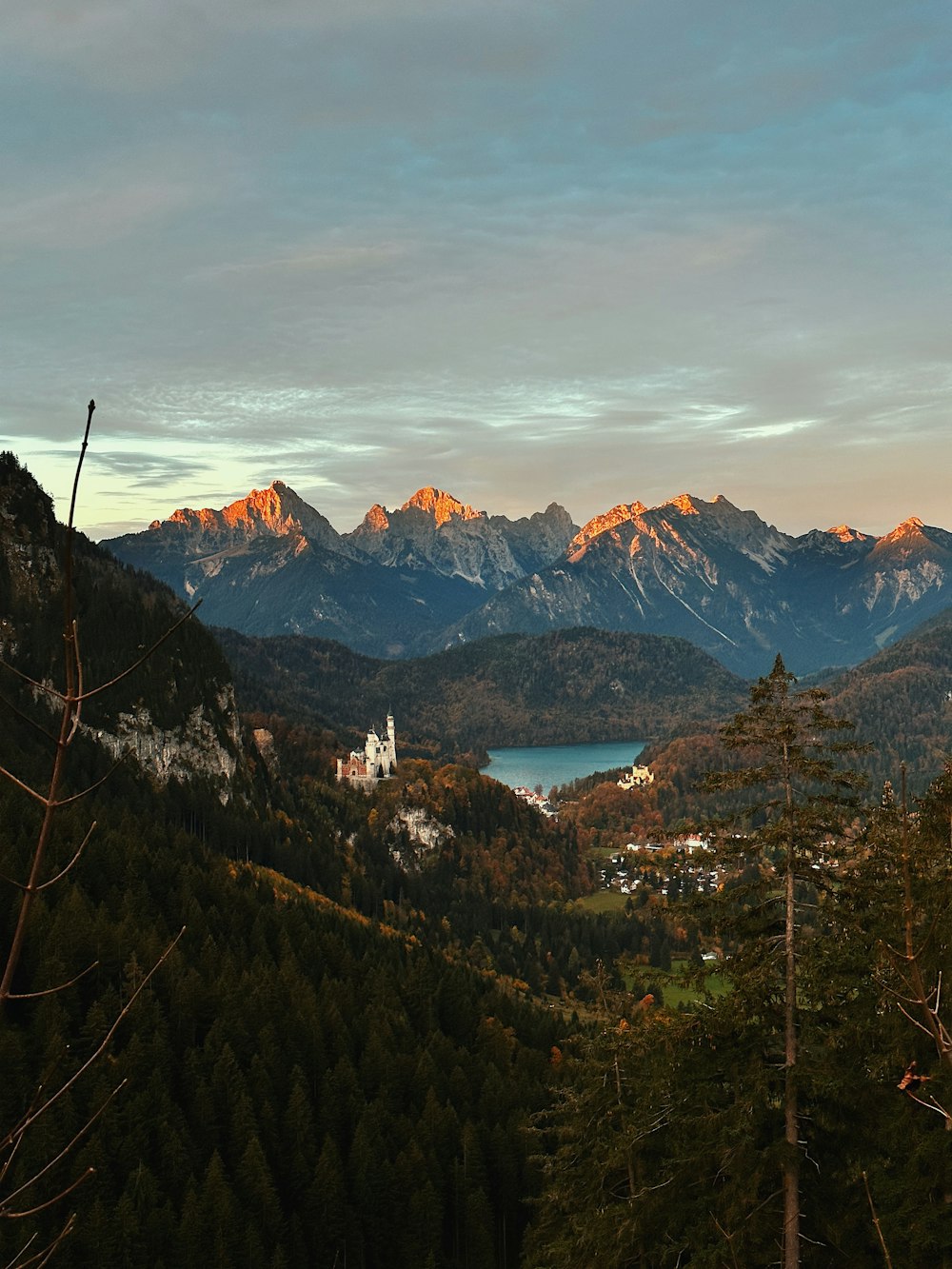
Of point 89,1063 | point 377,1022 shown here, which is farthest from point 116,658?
point 89,1063

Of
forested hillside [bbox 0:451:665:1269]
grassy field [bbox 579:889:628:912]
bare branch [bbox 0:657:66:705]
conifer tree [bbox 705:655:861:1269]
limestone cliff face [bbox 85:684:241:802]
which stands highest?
bare branch [bbox 0:657:66:705]

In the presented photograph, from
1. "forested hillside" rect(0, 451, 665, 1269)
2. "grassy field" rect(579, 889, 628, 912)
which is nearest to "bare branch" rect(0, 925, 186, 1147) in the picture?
"forested hillside" rect(0, 451, 665, 1269)

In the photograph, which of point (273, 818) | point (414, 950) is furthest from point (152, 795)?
point (414, 950)

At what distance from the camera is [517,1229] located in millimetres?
60219

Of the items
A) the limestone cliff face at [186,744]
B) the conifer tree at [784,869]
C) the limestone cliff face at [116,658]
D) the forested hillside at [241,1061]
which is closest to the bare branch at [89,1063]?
the forested hillside at [241,1061]

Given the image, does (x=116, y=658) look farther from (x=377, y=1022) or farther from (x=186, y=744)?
(x=377, y=1022)

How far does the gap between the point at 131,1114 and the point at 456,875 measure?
440 ft

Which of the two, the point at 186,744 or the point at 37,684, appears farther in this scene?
the point at 186,744

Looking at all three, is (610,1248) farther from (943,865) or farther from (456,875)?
(456,875)

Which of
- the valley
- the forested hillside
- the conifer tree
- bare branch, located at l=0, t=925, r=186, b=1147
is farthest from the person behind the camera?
the forested hillside

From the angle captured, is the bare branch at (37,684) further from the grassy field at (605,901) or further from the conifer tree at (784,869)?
the grassy field at (605,901)

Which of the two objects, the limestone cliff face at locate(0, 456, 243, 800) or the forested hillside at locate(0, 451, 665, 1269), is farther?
the limestone cliff face at locate(0, 456, 243, 800)

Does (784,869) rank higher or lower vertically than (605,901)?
higher

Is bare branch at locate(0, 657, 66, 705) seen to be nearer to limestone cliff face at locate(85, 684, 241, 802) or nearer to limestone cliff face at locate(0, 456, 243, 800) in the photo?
limestone cliff face at locate(0, 456, 243, 800)
